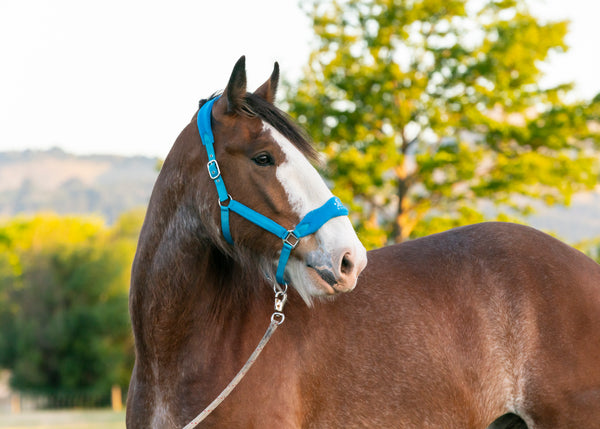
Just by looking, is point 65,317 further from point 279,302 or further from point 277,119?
point 277,119

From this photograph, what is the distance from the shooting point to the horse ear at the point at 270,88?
4000 mm

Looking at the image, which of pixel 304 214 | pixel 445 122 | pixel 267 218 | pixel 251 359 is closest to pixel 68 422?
pixel 445 122

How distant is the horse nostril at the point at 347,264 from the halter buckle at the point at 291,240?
295mm

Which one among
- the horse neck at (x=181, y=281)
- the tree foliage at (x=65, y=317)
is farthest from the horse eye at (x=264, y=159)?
the tree foliage at (x=65, y=317)

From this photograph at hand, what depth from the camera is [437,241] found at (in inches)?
176

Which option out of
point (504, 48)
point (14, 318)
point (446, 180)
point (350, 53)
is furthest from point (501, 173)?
point (14, 318)

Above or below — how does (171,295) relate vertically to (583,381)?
above

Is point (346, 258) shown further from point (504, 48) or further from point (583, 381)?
point (504, 48)

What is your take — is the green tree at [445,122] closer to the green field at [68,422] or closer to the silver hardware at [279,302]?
the green field at [68,422]

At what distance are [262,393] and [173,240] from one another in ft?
3.45

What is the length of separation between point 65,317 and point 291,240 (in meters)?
A: 45.0

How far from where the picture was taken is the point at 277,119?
12.0ft

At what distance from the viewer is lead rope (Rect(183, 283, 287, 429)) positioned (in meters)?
3.41

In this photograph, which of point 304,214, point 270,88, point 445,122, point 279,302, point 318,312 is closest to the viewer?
point 304,214
